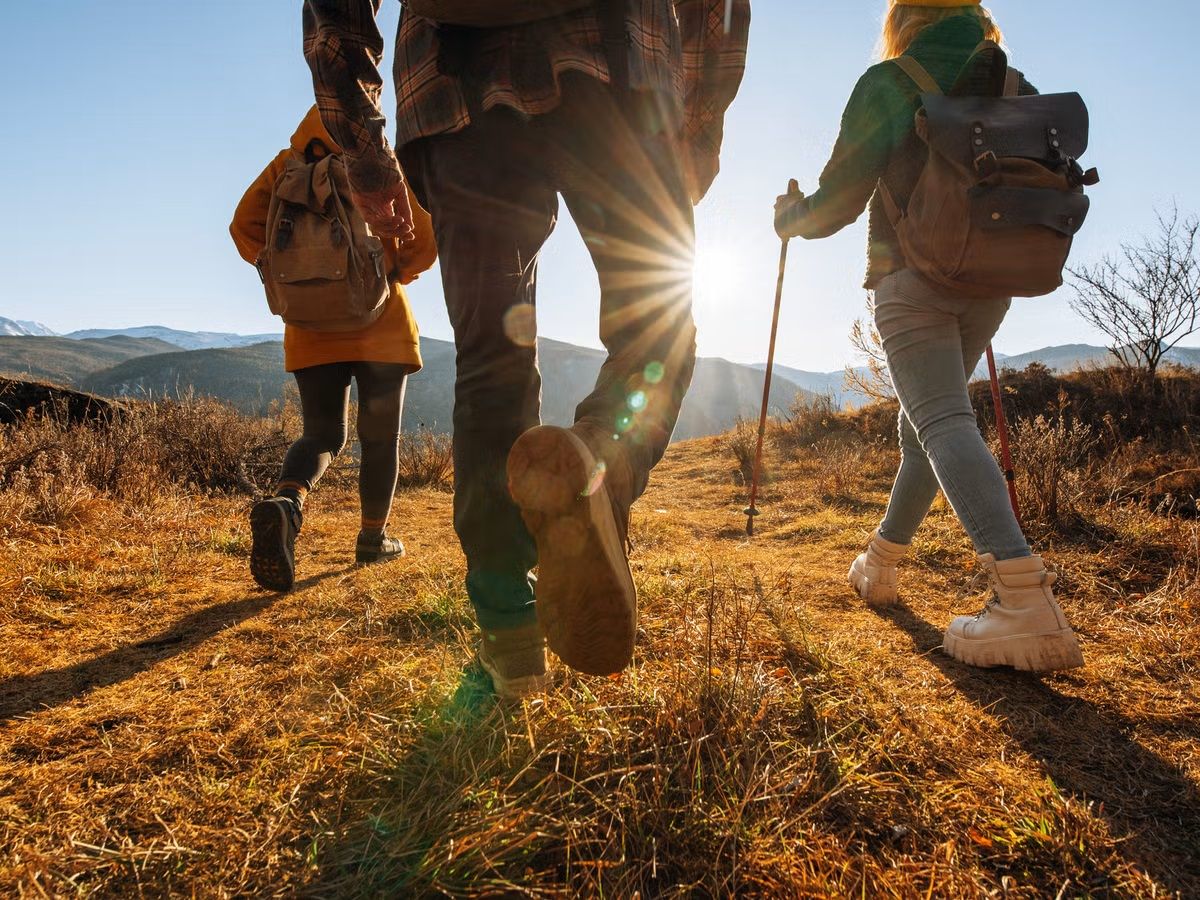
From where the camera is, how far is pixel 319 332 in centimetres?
242

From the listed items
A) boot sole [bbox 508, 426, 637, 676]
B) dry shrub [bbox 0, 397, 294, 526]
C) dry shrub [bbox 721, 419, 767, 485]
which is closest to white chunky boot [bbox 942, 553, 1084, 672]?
boot sole [bbox 508, 426, 637, 676]

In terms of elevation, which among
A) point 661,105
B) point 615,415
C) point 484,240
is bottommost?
point 615,415

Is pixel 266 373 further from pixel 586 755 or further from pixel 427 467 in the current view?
pixel 586 755

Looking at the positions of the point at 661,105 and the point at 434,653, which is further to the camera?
the point at 434,653

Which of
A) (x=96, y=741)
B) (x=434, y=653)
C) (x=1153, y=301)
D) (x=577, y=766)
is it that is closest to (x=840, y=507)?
(x=434, y=653)

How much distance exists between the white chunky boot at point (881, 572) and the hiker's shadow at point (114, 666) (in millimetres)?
2184

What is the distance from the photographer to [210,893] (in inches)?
30.6

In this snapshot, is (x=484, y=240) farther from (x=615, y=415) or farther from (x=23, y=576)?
(x=23, y=576)

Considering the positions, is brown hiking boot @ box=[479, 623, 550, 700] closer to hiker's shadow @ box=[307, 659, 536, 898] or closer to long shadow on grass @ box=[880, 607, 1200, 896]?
hiker's shadow @ box=[307, 659, 536, 898]

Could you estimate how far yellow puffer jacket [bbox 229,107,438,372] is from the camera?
7.98 ft

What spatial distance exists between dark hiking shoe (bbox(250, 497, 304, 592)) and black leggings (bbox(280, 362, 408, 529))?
0.25 meters

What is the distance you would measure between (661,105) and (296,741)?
152 cm

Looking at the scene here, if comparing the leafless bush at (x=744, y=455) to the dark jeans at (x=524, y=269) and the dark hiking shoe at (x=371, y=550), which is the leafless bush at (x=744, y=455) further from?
the dark jeans at (x=524, y=269)

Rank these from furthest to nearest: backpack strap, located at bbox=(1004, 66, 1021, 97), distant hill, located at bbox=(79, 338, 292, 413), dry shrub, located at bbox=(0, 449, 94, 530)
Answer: distant hill, located at bbox=(79, 338, 292, 413) < dry shrub, located at bbox=(0, 449, 94, 530) < backpack strap, located at bbox=(1004, 66, 1021, 97)
